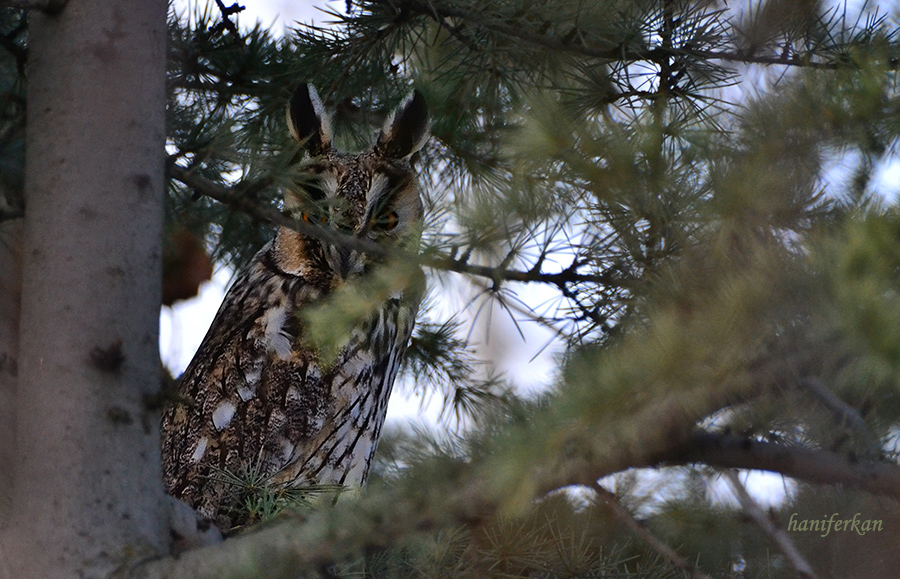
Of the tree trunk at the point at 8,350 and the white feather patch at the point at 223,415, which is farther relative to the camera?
the white feather patch at the point at 223,415

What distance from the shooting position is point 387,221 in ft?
7.08

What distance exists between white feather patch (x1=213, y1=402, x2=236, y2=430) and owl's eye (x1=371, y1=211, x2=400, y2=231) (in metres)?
0.56

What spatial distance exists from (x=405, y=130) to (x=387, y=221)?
237 mm

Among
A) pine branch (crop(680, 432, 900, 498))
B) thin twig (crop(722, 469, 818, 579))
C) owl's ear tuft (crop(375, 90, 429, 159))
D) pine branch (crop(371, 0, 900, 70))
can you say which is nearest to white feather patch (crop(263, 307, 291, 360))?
owl's ear tuft (crop(375, 90, 429, 159))

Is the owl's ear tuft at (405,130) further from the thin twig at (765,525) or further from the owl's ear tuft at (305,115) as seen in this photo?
the thin twig at (765,525)

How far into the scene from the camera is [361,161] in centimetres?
212

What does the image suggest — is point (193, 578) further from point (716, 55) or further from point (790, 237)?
point (716, 55)

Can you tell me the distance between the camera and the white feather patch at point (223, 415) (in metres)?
1.94

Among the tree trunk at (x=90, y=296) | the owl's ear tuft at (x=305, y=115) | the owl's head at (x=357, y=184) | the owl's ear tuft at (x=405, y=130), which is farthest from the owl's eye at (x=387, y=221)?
the tree trunk at (x=90, y=296)

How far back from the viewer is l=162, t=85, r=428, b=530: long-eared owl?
193 centimetres

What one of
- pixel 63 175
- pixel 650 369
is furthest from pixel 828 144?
pixel 63 175

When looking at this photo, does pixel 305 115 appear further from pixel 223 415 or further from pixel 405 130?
pixel 223 415

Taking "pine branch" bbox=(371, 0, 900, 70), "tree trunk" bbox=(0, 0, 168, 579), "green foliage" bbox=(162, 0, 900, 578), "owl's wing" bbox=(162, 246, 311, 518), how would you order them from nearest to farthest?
"green foliage" bbox=(162, 0, 900, 578) → "tree trunk" bbox=(0, 0, 168, 579) → "pine branch" bbox=(371, 0, 900, 70) → "owl's wing" bbox=(162, 246, 311, 518)

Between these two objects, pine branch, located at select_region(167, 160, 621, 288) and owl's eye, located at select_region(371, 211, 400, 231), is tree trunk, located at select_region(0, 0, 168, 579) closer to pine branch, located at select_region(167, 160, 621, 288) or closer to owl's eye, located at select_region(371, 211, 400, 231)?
pine branch, located at select_region(167, 160, 621, 288)
